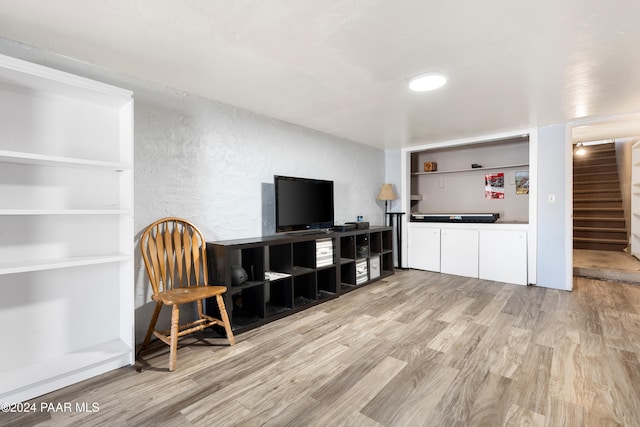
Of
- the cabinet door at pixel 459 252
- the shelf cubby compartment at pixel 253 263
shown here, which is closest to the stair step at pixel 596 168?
the cabinet door at pixel 459 252

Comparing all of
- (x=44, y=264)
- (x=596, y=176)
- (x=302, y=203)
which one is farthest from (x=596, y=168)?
(x=44, y=264)

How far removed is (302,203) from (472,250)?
2627 mm

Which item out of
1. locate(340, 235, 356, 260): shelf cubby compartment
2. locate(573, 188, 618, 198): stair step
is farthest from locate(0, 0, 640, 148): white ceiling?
locate(573, 188, 618, 198): stair step

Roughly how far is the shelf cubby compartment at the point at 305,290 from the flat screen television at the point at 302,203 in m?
0.56

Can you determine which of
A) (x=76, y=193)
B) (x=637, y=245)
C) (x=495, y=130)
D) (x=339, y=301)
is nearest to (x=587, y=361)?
(x=339, y=301)

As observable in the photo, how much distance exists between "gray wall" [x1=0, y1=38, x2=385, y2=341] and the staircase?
5717mm

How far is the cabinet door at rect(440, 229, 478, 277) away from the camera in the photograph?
4346 millimetres

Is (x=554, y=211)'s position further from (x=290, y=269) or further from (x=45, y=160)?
(x=45, y=160)

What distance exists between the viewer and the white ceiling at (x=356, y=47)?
1.53 metres

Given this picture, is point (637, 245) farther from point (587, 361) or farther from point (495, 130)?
point (587, 361)

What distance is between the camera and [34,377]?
1.68 metres

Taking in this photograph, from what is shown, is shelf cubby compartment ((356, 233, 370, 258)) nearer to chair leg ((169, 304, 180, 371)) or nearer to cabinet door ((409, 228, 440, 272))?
cabinet door ((409, 228, 440, 272))

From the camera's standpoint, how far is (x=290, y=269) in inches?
118

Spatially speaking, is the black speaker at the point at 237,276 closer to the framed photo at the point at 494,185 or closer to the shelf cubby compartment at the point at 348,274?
the shelf cubby compartment at the point at 348,274
